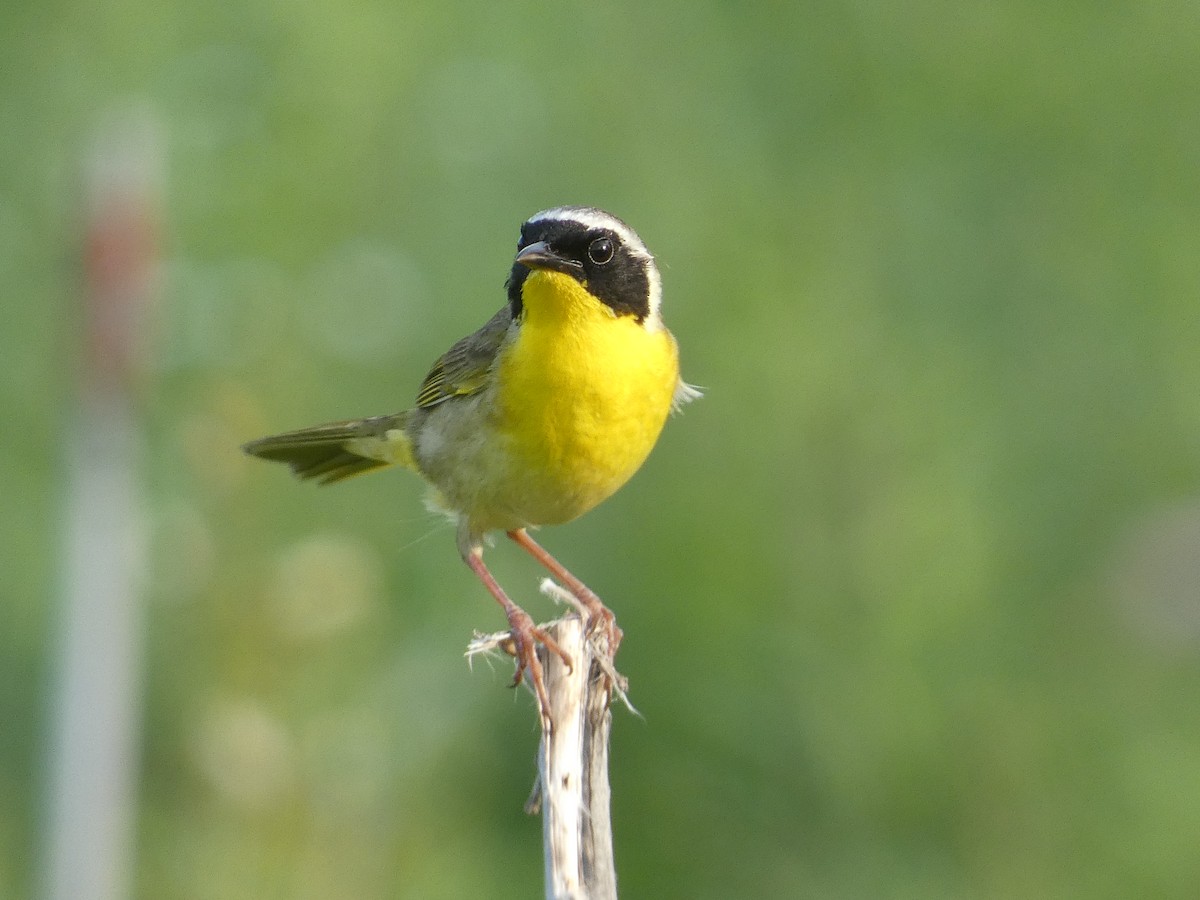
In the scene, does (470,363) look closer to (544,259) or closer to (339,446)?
(544,259)

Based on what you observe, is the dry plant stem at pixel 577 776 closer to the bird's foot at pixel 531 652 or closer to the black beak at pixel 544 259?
the bird's foot at pixel 531 652

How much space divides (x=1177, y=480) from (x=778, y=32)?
2907mm

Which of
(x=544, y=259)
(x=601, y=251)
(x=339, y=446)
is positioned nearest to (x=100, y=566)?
(x=339, y=446)

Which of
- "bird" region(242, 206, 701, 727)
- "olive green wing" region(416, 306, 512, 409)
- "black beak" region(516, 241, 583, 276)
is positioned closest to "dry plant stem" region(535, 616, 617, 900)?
"bird" region(242, 206, 701, 727)

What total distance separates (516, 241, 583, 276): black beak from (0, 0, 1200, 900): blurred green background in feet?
4.31

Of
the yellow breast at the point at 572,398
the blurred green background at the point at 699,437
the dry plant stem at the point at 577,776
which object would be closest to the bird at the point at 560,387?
the yellow breast at the point at 572,398

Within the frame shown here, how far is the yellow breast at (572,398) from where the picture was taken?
15.9 ft

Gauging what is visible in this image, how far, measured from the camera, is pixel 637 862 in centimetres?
614

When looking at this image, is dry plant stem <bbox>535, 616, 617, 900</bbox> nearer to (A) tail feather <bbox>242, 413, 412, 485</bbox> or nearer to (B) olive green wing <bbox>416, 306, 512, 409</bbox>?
(B) olive green wing <bbox>416, 306, 512, 409</bbox>

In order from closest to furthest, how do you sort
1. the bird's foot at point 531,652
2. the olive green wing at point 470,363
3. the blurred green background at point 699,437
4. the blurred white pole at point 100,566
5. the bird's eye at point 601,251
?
the bird's foot at point 531,652, the bird's eye at point 601,251, the blurred white pole at point 100,566, the olive green wing at point 470,363, the blurred green background at point 699,437

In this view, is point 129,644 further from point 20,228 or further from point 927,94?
point 927,94

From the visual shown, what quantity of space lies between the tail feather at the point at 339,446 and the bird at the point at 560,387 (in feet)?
1.55

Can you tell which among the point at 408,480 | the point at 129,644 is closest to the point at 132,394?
the point at 129,644

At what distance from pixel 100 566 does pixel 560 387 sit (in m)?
1.33
